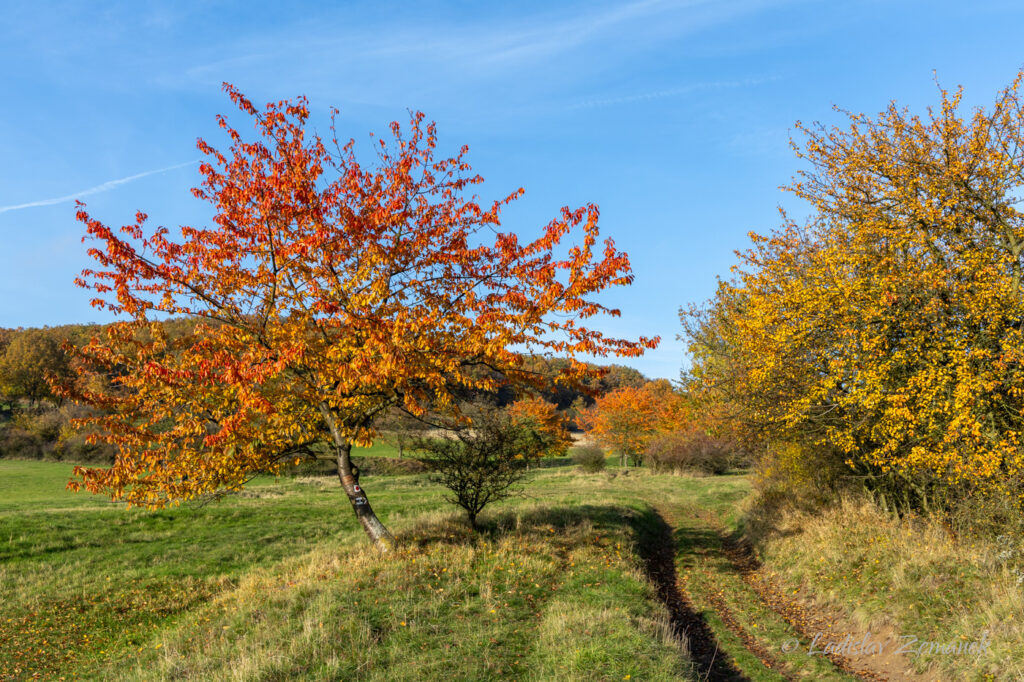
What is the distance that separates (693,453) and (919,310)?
37809 mm

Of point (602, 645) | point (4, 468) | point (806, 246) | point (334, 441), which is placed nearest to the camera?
point (602, 645)

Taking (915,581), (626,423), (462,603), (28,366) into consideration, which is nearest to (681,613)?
(915,581)

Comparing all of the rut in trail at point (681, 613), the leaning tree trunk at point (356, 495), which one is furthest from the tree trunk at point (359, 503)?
the rut in trail at point (681, 613)

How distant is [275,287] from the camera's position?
12.3 metres

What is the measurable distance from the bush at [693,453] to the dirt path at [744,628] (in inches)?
1174

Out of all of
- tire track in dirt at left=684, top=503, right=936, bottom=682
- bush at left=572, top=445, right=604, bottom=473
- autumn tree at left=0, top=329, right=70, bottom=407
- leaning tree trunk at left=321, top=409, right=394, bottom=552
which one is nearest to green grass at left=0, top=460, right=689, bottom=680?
leaning tree trunk at left=321, top=409, right=394, bottom=552

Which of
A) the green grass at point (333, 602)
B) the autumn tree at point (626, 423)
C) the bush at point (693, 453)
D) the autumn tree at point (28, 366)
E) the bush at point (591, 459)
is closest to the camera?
the green grass at point (333, 602)

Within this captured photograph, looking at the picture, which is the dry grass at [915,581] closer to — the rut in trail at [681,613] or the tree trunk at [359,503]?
the rut in trail at [681,613]

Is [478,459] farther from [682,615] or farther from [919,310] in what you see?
[919,310]

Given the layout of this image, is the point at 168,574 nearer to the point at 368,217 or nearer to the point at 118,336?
the point at 118,336

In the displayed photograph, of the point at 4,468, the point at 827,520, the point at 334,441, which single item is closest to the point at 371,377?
the point at 334,441

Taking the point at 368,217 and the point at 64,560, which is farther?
the point at 64,560

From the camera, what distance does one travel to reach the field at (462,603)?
353 inches

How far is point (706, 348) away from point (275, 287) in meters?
15.6
